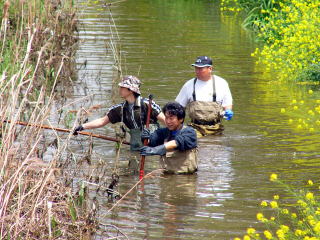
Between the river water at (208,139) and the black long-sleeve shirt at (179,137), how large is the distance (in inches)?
18.2

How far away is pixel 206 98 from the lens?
40.4 ft

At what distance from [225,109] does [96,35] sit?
10389mm

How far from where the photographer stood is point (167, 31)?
930 inches

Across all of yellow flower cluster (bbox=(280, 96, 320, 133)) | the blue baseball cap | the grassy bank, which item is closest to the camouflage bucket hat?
the blue baseball cap

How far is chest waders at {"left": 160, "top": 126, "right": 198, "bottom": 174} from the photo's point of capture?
10.1 meters

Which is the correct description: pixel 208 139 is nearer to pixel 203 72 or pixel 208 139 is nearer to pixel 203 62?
pixel 203 72

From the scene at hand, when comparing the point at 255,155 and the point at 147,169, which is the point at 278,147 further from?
the point at 147,169

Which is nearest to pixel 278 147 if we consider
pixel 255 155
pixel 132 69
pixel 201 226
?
pixel 255 155

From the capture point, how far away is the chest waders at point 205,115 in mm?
12211

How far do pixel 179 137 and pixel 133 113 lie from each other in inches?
40.6

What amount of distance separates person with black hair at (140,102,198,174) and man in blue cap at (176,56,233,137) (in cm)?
209

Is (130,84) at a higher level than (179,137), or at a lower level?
higher

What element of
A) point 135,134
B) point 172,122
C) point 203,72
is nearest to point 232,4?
point 203,72

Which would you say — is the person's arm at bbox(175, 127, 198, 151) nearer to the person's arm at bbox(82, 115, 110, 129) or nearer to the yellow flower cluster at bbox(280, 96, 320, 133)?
the person's arm at bbox(82, 115, 110, 129)
